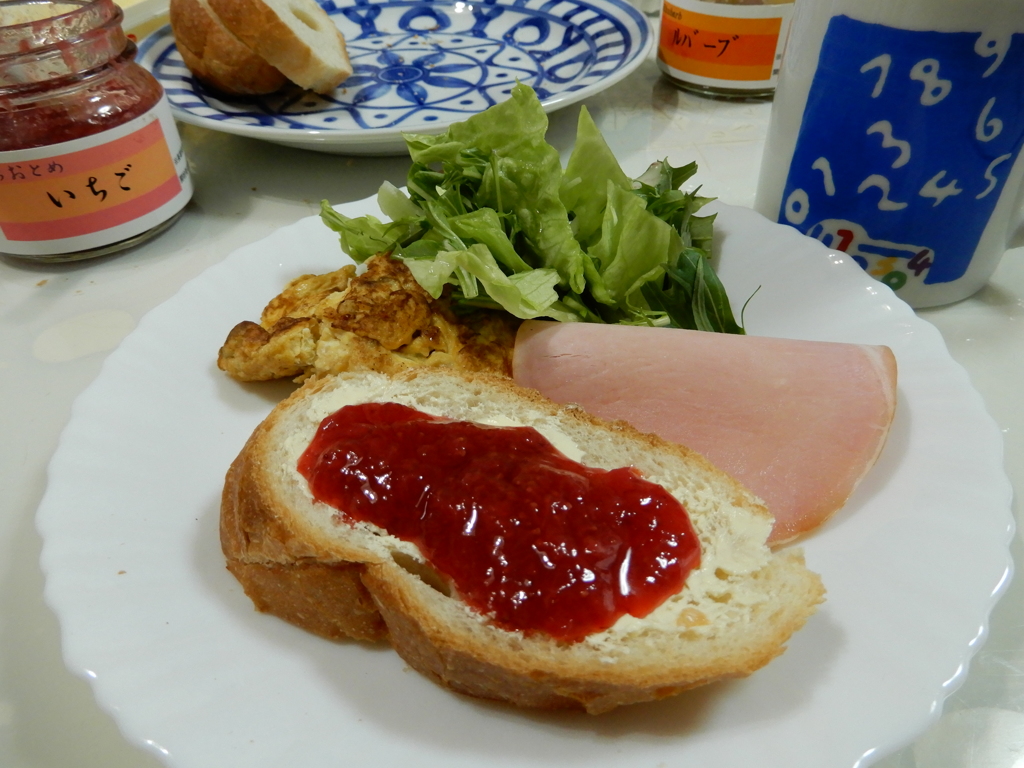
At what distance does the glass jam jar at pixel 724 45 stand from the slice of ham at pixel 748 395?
191cm

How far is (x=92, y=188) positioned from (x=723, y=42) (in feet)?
9.59

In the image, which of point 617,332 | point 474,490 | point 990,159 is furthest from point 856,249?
point 474,490

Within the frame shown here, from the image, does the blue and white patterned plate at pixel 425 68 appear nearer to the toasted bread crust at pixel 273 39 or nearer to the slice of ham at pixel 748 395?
the toasted bread crust at pixel 273 39

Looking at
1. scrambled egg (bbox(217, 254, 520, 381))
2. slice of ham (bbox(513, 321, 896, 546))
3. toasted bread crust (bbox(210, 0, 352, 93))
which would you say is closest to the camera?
slice of ham (bbox(513, 321, 896, 546))

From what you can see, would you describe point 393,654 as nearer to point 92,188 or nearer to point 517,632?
point 517,632

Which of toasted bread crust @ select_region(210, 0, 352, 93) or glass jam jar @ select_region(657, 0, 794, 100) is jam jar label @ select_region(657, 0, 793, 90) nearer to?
glass jam jar @ select_region(657, 0, 794, 100)

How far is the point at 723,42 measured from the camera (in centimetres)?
357

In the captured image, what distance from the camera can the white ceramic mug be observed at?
192cm

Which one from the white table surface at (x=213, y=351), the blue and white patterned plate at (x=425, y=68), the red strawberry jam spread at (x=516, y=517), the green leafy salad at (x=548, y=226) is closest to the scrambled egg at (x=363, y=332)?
the green leafy salad at (x=548, y=226)

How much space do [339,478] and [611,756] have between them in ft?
2.67

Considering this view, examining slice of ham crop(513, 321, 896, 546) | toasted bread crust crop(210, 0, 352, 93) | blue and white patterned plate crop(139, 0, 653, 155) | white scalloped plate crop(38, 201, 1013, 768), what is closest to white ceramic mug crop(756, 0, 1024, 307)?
white scalloped plate crop(38, 201, 1013, 768)

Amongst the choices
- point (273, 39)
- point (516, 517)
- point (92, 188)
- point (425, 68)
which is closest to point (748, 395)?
point (516, 517)

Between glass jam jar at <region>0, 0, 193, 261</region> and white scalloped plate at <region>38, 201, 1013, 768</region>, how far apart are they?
89 cm

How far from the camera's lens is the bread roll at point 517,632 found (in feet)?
4.51
